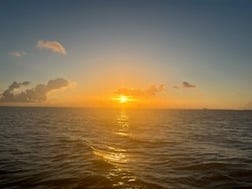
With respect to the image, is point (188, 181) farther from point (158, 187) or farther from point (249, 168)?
point (249, 168)

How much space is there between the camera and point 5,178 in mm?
16578

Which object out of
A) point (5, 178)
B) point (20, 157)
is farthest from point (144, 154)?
point (5, 178)

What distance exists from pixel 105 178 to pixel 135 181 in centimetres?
201

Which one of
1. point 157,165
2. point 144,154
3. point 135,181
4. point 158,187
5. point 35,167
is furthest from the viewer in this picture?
point 144,154

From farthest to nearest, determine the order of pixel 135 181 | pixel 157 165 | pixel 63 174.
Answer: pixel 157 165 → pixel 63 174 → pixel 135 181

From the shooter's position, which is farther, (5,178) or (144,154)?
(144,154)

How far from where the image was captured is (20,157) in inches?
939

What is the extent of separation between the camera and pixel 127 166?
67.6 ft

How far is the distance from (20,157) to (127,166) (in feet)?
34.0

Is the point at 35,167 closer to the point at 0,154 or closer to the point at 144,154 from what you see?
the point at 0,154

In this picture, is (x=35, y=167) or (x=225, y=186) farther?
(x=35, y=167)

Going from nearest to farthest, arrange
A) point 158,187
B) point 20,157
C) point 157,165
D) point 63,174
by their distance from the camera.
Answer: point 158,187
point 63,174
point 157,165
point 20,157

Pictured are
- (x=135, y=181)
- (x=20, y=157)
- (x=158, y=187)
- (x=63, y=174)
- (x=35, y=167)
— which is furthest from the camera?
(x=20, y=157)

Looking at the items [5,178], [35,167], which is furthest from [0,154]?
[5,178]
